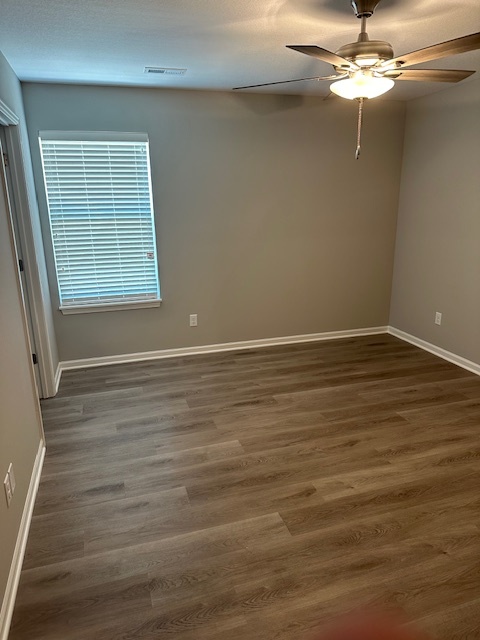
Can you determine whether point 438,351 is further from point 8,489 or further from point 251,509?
point 8,489

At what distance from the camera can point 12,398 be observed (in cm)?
205

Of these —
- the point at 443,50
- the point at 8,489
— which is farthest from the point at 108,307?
the point at 443,50

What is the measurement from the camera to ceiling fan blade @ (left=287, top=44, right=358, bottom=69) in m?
1.80

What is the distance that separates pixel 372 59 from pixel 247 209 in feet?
7.55

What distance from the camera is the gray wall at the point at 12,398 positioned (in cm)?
178

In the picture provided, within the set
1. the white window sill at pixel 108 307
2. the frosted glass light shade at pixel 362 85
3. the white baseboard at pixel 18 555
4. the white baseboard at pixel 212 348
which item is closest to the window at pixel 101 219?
the white window sill at pixel 108 307

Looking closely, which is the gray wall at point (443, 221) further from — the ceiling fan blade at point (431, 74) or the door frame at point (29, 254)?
the door frame at point (29, 254)

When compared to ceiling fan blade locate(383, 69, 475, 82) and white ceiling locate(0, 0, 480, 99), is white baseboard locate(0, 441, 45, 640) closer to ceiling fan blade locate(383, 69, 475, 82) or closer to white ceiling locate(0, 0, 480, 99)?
white ceiling locate(0, 0, 480, 99)

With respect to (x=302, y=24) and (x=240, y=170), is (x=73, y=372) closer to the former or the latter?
(x=240, y=170)

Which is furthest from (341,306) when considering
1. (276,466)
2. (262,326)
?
(276,466)

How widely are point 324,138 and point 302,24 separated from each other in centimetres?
198

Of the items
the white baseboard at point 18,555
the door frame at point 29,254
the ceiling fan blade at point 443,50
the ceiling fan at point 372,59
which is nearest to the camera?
the white baseboard at point 18,555

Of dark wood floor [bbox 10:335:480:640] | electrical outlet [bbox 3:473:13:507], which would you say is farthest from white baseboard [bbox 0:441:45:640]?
electrical outlet [bbox 3:473:13:507]

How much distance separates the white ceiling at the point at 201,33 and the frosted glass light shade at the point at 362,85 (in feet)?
1.22
